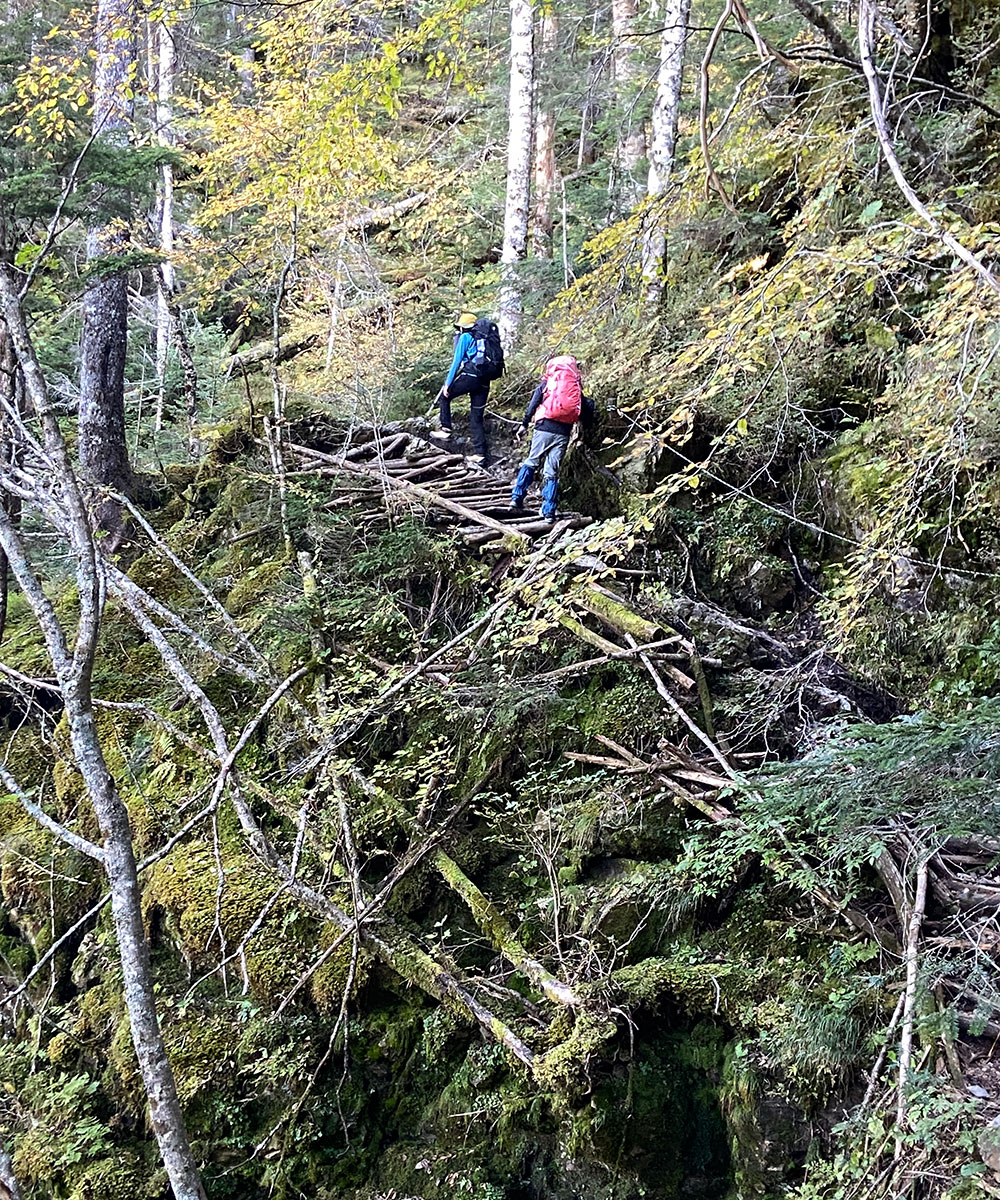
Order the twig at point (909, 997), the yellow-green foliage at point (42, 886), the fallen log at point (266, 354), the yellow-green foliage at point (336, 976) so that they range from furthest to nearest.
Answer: the fallen log at point (266, 354)
the yellow-green foliage at point (42, 886)
the yellow-green foliage at point (336, 976)
the twig at point (909, 997)

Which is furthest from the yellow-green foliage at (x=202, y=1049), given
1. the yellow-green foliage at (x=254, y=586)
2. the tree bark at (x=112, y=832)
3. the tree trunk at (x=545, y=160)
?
the tree trunk at (x=545, y=160)

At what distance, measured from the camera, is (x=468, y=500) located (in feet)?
28.9

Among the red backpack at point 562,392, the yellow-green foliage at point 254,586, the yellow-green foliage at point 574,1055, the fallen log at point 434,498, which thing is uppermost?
the red backpack at point 562,392

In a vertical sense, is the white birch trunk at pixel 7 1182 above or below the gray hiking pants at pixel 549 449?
below

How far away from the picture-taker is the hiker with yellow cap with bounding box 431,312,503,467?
9.29 metres

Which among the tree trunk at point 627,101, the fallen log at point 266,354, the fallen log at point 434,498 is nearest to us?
the fallen log at point 434,498

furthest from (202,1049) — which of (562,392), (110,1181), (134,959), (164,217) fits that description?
(164,217)

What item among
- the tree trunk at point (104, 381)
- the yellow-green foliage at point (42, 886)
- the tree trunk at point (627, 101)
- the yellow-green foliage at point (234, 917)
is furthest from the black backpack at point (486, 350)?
the yellow-green foliage at point (42, 886)

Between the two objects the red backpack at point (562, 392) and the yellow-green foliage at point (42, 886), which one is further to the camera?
the red backpack at point (562, 392)

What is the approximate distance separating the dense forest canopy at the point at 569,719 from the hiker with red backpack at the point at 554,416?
0.15 feet

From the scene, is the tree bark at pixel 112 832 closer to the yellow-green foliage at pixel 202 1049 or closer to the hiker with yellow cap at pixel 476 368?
the yellow-green foliage at pixel 202 1049

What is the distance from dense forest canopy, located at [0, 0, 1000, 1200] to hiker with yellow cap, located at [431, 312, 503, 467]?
5.3 inches

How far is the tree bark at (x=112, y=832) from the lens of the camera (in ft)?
14.1

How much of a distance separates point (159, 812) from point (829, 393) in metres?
7.12
